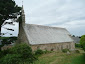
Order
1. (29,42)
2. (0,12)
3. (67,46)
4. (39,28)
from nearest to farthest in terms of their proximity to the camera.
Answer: (0,12), (29,42), (39,28), (67,46)

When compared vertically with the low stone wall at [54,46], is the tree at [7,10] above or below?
above

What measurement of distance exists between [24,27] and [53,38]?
10.7m

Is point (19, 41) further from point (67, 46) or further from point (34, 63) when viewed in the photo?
point (67, 46)

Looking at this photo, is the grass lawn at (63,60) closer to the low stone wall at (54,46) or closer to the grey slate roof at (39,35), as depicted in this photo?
the low stone wall at (54,46)

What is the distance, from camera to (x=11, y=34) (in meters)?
22.5

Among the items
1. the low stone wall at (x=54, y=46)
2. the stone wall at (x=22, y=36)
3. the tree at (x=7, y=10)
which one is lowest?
the low stone wall at (x=54, y=46)

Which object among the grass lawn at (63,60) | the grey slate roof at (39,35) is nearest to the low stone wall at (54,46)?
the grey slate roof at (39,35)

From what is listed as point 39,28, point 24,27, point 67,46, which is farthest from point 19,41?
point 67,46

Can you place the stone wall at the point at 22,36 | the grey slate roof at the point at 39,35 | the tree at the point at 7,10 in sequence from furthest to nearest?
the grey slate roof at the point at 39,35 → the stone wall at the point at 22,36 → the tree at the point at 7,10

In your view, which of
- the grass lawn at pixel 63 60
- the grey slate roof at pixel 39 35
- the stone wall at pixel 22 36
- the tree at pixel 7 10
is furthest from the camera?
the grey slate roof at pixel 39 35

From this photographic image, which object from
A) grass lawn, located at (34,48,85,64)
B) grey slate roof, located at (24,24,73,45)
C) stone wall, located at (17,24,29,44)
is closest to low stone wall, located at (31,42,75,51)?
grey slate roof, located at (24,24,73,45)

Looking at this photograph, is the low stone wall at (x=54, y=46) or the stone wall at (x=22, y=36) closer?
the stone wall at (x=22, y=36)

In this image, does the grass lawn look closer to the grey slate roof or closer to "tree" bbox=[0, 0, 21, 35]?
the grey slate roof

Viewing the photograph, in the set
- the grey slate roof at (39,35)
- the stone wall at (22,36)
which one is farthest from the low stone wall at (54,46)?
the stone wall at (22,36)
